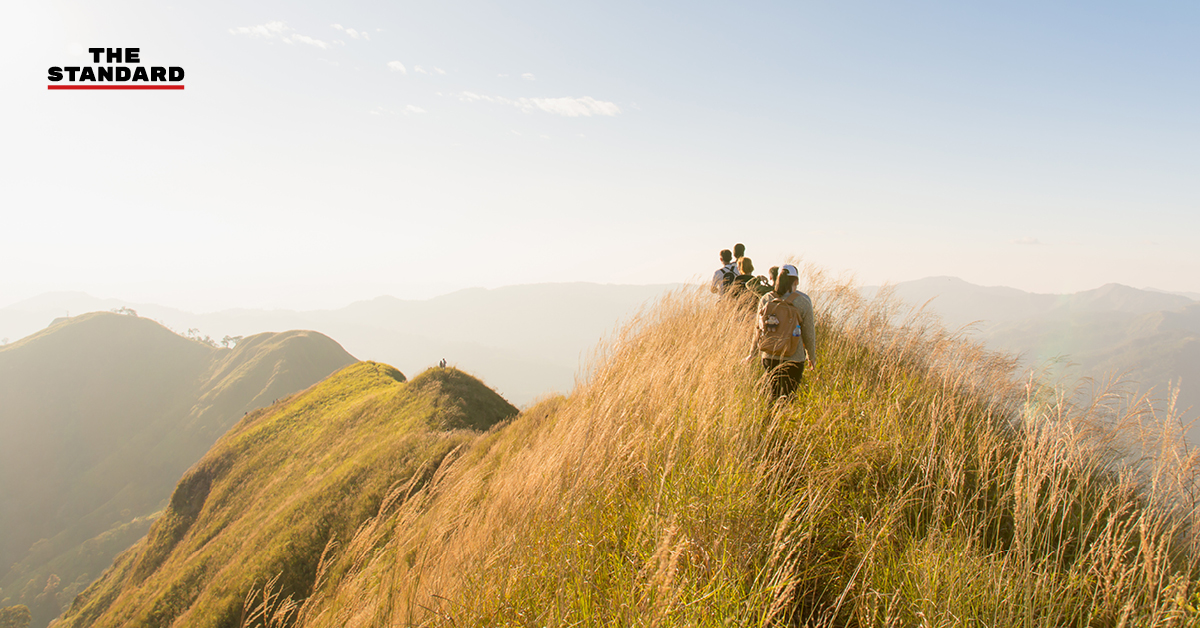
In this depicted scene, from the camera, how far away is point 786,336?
5.18 metres

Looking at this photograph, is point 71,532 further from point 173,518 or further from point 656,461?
point 656,461

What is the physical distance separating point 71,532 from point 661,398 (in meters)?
155

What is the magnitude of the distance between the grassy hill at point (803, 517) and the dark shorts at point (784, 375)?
18 centimetres

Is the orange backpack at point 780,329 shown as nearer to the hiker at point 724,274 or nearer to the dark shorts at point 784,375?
the dark shorts at point 784,375

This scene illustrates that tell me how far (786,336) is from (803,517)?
2.71 m

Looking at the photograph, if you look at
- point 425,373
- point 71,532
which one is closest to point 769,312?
point 425,373

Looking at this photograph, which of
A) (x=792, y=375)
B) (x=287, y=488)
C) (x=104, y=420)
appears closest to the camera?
(x=792, y=375)

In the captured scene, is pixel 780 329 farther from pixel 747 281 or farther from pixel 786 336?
pixel 747 281

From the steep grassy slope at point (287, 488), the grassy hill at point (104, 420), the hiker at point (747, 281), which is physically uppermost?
the hiker at point (747, 281)

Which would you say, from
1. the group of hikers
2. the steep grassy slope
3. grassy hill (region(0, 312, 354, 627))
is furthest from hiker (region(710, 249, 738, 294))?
grassy hill (region(0, 312, 354, 627))

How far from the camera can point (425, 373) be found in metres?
29.2

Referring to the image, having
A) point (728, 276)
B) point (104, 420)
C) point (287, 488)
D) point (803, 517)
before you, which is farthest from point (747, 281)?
point (104, 420)

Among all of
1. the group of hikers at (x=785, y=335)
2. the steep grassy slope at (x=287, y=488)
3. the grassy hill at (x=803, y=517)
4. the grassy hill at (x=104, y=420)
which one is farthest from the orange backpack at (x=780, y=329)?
the grassy hill at (x=104, y=420)

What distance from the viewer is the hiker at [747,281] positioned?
8.36m
